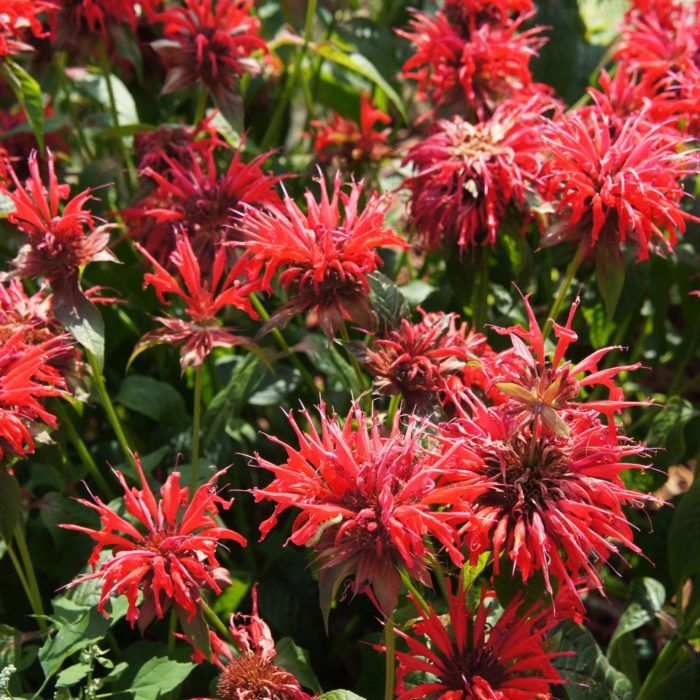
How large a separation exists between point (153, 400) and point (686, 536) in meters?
0.81

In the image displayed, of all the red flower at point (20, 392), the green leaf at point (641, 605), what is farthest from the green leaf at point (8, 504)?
the green leaf at point (641, 605)

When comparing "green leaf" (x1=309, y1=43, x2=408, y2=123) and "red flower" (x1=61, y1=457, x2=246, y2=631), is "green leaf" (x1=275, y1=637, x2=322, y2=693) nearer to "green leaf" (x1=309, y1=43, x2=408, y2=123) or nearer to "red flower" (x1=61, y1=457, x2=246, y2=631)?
"red flower" (x1=61, y1=457, x2=246, y2=631)

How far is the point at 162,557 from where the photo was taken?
1.02 meters

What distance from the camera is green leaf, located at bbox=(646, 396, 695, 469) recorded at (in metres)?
1.42

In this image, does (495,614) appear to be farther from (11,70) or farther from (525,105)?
(11,70)

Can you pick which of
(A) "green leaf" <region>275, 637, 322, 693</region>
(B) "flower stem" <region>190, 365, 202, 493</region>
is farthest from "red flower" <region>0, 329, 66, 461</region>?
(A) "green leaf" <region>275, 637, 322, 693</region>

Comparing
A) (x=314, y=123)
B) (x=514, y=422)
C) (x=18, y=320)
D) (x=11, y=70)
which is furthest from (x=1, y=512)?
(x=314, y=123)

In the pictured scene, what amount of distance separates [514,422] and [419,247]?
0.63 m

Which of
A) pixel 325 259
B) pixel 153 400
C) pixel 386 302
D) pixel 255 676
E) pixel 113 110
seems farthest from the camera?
pixel 113 110

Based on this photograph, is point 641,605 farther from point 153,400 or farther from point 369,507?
point 153,400

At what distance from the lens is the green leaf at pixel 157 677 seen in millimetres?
1062

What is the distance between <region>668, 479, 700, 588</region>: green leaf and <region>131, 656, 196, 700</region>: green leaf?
2.10ft

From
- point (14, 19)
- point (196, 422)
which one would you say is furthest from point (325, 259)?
point (14, 19)

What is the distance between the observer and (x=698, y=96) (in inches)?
59.5
